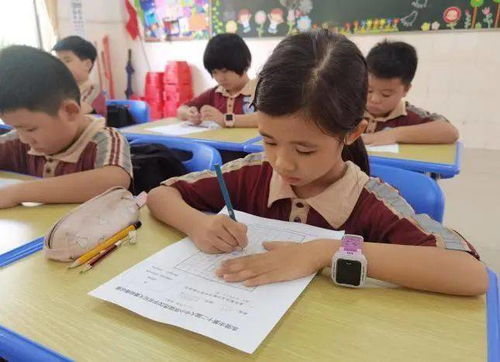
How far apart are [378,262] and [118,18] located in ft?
16.8

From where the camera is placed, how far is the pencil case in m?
0.71

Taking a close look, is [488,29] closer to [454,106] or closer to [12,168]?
[454,106]

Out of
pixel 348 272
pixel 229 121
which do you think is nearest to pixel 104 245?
pixel 348 272

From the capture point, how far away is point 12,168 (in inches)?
54.5

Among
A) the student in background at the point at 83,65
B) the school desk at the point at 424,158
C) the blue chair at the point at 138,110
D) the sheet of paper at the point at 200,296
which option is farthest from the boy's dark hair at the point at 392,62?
the student in background at the point at 83,65

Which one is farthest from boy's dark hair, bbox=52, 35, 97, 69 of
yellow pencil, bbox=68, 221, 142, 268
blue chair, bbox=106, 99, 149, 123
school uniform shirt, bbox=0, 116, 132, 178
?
yellow pencil, bbox=68, 221, 142, 268

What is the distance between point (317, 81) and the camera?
2.45 feet

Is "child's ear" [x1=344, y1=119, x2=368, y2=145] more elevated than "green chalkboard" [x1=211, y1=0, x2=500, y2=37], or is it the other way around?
"green chalkboard" [x1=211, y1=0, x2=500, y2=37]

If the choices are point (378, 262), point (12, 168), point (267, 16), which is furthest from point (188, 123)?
point (267, 16)

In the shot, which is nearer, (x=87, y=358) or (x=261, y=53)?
(x=87, y=358)

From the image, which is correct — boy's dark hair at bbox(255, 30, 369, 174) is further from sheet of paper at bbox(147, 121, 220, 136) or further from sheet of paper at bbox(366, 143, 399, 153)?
sheet of paper at bbox(147, 121, 220, 136)

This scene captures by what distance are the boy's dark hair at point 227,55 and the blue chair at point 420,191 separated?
162 centimetres

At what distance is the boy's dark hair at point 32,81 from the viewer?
1073 mm

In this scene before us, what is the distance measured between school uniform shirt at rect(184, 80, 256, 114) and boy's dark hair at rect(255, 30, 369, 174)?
1.66 metres
